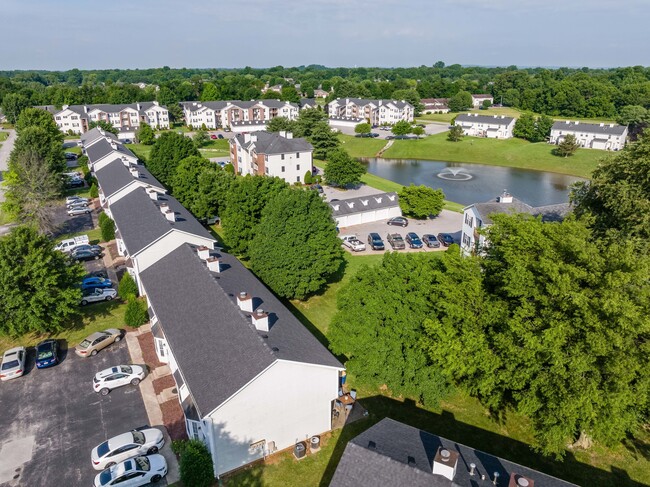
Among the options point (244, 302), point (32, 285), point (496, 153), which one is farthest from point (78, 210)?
point (496, 153)

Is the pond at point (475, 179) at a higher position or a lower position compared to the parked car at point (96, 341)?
higher

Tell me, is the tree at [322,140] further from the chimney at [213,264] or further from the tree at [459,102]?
the tree at [459,102]

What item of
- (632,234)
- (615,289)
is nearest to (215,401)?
(615,289)

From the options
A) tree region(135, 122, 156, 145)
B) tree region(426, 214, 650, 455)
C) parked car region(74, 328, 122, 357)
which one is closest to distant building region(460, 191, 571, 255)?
tree region(426, 214, 650, 455)

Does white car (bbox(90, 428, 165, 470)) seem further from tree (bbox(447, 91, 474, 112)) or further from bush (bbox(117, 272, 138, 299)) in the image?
tree (bbox(447, 91, 474, 112))

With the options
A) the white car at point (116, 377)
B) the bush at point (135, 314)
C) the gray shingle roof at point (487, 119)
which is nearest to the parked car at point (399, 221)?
the bush at point (135, 314)

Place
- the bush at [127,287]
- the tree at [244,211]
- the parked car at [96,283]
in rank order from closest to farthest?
1. the bush at [127,287]
2. the parked car at [96,283]
3. the tree at [244,211]
